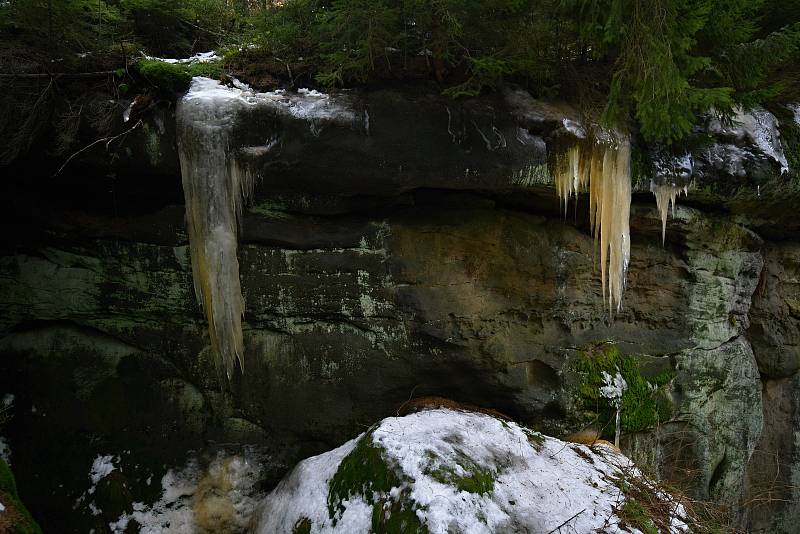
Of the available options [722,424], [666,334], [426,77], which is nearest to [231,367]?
[426,77]

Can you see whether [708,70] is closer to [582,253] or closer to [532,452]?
[582,253]

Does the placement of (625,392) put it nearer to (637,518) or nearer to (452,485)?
(637,518)

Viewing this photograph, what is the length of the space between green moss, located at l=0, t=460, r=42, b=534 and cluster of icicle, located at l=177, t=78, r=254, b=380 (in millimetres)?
1936

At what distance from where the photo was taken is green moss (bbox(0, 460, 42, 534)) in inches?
139

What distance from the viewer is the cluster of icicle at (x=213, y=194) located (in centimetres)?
461

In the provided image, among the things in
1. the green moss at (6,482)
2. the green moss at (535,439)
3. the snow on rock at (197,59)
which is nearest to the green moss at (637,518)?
the green moss at (535,439)

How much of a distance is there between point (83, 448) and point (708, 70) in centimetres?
762

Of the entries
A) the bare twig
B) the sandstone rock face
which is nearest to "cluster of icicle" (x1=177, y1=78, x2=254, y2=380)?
the sandstone rock face

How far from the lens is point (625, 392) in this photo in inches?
233

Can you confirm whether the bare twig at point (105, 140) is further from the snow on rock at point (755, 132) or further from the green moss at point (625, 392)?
the snow on rock at point (755, 132)

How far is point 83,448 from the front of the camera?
5.39 m

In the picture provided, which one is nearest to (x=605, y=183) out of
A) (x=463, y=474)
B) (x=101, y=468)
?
(x=463, y=474)

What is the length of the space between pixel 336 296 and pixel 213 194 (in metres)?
1.65

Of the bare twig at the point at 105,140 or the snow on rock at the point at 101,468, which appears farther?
the snow on rock at the point at 101,468
